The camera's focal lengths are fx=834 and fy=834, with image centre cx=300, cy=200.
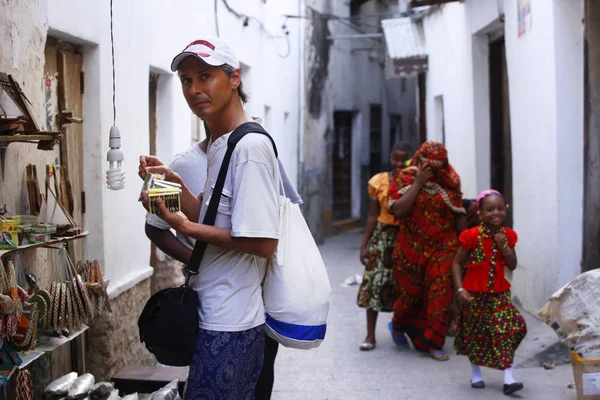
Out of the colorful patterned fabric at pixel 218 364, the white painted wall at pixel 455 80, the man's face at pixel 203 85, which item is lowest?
the colorful patterned fabric at pixel 218 364

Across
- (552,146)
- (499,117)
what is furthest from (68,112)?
(499,117)

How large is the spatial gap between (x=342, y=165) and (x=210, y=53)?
1647 cm

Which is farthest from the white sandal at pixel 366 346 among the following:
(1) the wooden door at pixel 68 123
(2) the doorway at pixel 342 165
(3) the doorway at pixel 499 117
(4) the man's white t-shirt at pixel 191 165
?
(2) the doorway at pixel 342 165

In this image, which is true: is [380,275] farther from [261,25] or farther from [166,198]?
[261,25]

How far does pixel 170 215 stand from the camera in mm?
2818

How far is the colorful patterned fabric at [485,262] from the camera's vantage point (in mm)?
5543

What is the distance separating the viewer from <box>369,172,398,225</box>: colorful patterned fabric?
23.1 feet

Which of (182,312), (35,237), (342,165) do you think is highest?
(342,165)

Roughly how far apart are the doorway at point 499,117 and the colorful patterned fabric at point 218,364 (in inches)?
273

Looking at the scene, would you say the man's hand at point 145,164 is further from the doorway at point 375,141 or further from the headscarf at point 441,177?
the doorway at point 375,141

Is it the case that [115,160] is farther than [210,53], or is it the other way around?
[115,160]

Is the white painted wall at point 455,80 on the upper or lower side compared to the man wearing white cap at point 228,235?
upper

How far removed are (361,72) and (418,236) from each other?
1388 centimetres

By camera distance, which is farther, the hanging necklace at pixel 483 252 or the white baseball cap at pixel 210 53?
the hanging necklace at pixel 483 252
